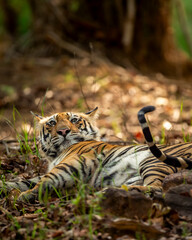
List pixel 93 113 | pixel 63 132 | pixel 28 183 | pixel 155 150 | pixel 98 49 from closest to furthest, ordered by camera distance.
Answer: pixel 155 150
pixel 28 183
pixel 63 132
pixel 93 113
pixel 98 49

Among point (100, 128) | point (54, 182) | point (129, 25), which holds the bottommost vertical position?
point (54, 182)

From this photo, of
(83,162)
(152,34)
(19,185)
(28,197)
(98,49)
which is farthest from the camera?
(152,34)

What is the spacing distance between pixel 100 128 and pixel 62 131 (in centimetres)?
325

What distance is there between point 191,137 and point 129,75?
5692 mm

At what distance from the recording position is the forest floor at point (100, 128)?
9.80ft

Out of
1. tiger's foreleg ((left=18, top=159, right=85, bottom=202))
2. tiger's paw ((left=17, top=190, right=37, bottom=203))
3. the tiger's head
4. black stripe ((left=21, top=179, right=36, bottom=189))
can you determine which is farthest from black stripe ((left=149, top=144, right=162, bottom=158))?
black stripe ((left=21, top=179, right=36, bottom=189))

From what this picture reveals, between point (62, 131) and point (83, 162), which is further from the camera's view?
point (62, 131)

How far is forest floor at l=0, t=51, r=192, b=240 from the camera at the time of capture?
9.80 ft

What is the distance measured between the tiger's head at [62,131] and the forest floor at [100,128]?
0.87 ft

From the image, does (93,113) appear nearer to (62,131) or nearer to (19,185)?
(62,131)

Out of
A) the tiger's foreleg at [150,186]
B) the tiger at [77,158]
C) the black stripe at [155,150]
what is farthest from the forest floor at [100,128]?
the black stripe at [155,150]

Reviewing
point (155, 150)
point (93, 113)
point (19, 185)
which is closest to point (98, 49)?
point (93, 113)

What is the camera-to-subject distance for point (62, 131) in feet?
15.6

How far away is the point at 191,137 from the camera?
18.8 feet
